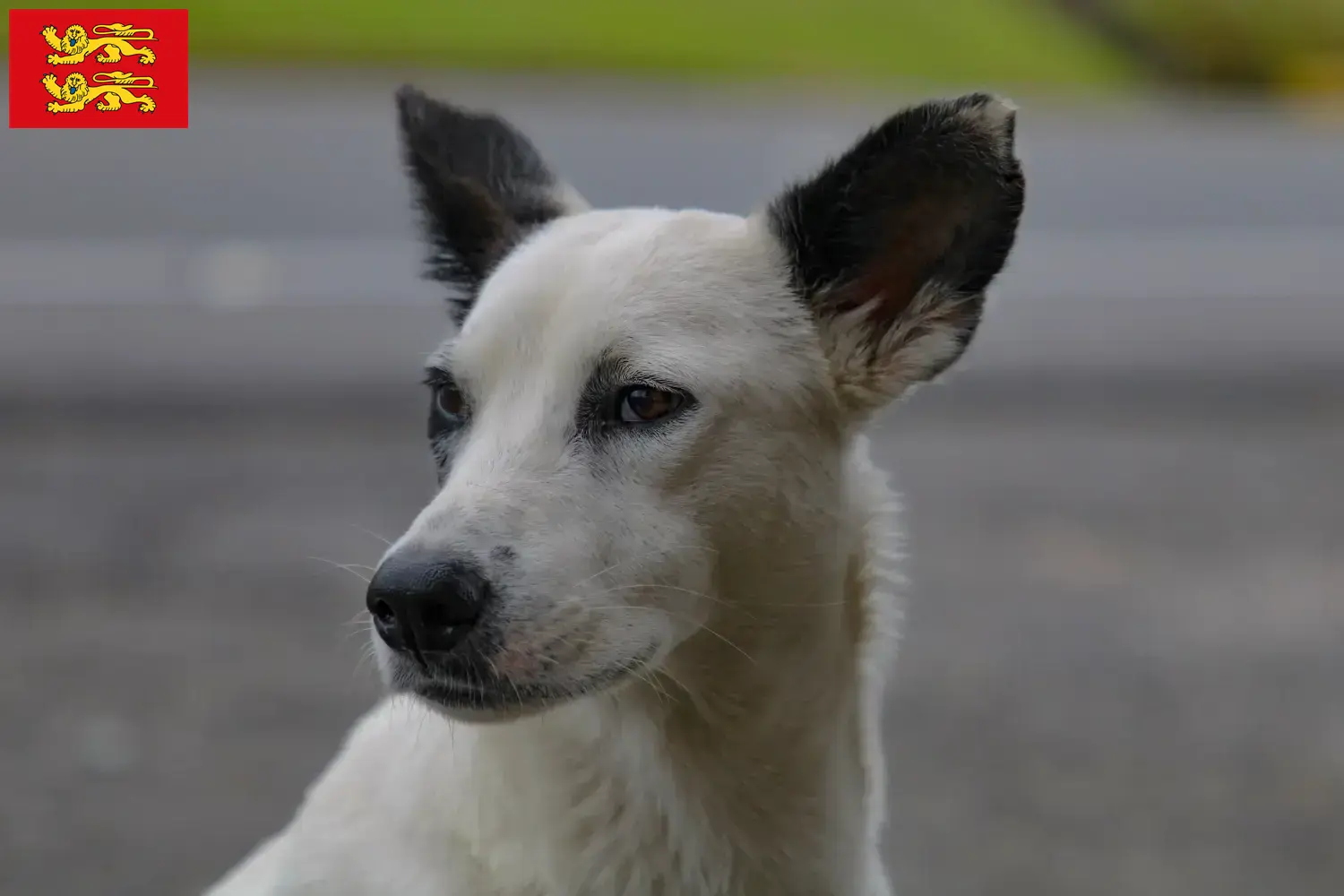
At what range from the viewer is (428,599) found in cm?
200

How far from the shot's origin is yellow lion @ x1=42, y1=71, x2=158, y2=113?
346cm

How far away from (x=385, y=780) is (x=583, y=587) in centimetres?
56

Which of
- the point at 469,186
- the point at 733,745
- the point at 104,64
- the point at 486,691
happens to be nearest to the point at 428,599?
the point at 486,691

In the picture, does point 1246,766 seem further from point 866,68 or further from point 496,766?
point 866,68

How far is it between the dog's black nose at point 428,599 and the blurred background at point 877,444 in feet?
1.31

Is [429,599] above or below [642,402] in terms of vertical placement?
below

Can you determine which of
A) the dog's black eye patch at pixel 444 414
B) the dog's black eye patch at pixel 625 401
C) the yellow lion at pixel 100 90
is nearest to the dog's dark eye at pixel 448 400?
the dog's black eye patch at pixel 444 414

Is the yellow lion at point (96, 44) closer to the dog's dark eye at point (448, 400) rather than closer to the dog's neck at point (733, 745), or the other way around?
the dog's dark eye at point (448, 400)

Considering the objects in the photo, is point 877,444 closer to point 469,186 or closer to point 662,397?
point 469,186

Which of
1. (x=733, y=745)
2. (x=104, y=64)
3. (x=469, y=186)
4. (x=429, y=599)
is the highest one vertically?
(x=469, y=186)

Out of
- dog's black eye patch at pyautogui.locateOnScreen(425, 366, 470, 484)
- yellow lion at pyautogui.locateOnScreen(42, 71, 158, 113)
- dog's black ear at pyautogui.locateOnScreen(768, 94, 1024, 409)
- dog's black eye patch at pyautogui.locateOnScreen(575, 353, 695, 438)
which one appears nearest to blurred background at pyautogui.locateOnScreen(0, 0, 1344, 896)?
dog's black eye patch at pyautogui.locateOnScreen(425, 366, 470, 484)

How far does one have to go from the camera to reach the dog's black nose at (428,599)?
2.00m

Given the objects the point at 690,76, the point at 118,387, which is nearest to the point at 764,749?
the point at 118,387

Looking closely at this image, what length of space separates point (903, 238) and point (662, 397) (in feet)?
1.55
